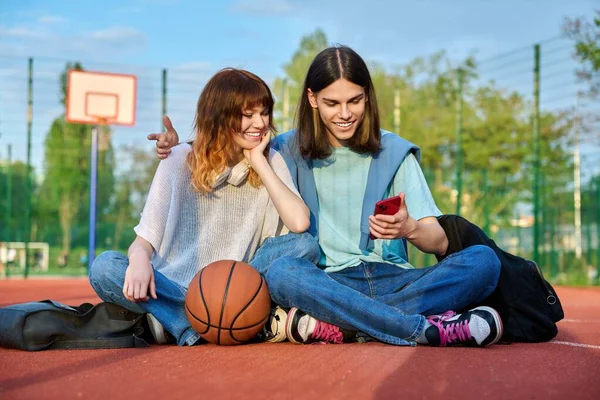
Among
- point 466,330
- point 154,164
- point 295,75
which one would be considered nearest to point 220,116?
point 466,330

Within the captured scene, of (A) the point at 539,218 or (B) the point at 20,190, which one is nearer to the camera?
(A) the point at 539,218

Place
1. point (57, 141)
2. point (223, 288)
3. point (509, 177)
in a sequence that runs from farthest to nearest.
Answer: point (57, 141)
point (509, 177)
point (223, 288)

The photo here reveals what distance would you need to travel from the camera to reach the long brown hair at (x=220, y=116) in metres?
3.79

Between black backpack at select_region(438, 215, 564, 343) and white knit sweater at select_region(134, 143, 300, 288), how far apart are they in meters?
0.81

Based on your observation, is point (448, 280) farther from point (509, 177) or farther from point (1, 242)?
point (1, 242)

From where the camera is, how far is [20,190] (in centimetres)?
1412

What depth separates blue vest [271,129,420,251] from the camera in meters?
→ 3.96

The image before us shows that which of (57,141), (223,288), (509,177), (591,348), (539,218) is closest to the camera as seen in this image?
(223,288)

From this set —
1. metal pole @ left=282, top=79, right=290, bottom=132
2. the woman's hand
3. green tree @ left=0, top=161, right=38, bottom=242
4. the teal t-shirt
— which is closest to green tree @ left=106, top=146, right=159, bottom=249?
green tree @ left=0, top=161, right=38, bottom=242

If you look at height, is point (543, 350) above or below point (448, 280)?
below

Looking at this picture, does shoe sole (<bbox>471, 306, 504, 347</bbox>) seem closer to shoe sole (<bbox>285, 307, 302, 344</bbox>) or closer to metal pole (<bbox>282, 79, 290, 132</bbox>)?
shoe sole (<bbox>285, 307, 302, 344</bbox>)

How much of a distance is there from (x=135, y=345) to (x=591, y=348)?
2.00 metres

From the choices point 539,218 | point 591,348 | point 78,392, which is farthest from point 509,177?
point 78,392

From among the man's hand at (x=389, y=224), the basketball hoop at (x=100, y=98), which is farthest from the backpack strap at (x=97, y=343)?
the basketball hoop at (x=100, y=98)
